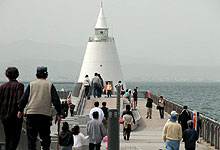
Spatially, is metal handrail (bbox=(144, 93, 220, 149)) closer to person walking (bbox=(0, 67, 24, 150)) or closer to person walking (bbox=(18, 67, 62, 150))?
person walking (bbox=(18, 67, 62, 150))

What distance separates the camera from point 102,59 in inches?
2046

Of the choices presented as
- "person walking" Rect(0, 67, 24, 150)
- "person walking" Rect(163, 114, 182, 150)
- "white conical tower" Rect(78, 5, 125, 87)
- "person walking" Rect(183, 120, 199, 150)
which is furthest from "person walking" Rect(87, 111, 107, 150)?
"white conical tower" Rect(78, 5, 125, 87)

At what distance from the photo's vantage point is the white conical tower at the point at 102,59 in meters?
51.3

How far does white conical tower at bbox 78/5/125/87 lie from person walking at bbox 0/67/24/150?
42.1m

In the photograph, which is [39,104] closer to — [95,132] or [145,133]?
[95,132]

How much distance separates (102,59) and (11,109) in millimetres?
43726

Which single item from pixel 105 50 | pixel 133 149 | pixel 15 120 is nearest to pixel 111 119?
pixel 15 120

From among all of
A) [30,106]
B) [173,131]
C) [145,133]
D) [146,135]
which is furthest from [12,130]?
[145,133]

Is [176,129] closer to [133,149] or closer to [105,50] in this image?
[133,149]

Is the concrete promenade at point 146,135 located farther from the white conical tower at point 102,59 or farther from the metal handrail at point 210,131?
the white conical tower at point 102,59

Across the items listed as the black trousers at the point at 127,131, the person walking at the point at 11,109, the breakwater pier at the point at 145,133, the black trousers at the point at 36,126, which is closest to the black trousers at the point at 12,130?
the person walking at the point at 11,109

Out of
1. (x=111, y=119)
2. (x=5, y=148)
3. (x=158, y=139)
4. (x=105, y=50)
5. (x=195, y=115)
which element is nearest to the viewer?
(x=111, y=119)

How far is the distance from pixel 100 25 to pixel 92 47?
336 centimetres

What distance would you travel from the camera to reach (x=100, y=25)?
180 feet
